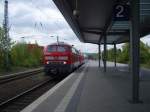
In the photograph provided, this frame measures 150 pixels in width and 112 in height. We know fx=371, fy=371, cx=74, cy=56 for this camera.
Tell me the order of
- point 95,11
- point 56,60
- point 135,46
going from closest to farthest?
point 135,46 → point 95,11 → point 56,60

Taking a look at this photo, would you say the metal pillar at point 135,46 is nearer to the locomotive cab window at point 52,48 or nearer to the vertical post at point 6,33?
the locomotive cab window at point 52,48

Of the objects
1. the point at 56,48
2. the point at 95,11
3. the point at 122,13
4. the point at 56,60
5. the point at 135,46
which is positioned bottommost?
the point at 56,60

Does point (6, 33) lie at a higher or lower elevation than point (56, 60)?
higher

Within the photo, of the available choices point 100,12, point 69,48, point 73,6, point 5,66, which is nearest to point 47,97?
point 73,6

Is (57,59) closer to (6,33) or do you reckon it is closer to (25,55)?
(6,33)

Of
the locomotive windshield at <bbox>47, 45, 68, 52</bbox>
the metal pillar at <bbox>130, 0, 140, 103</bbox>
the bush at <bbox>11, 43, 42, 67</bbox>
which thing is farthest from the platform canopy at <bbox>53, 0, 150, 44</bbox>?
the bush at <bbox>11, 43, 42, 67</bbox>

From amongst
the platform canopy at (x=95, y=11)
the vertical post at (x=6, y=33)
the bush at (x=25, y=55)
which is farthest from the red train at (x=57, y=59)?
the bush at (x=25, y=55)

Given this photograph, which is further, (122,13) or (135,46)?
(122,13)

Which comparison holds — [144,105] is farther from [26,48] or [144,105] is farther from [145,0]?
[26,48]

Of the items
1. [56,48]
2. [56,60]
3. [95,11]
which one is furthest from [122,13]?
[56,48]

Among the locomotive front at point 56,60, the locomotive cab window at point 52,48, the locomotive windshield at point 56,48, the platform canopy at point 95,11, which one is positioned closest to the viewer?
the platform canopy at point 95,11

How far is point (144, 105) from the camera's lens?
35.6 ft

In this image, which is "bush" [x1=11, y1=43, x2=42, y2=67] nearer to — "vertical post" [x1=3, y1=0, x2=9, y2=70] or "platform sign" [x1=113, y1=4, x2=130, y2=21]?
"vertical post" [x1=3, y1=0, x2=9, y2=70]

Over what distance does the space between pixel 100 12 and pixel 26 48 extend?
33.1 metres
